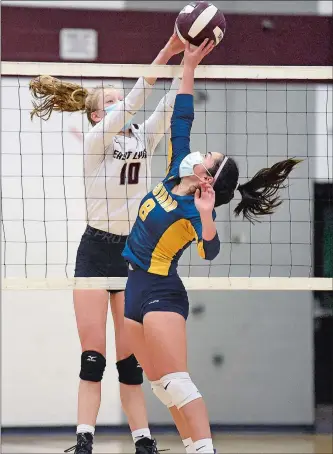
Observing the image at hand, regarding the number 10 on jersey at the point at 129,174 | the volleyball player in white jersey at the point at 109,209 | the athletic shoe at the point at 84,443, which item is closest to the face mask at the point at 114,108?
the volleyball player in white jersey at the point at 109,209

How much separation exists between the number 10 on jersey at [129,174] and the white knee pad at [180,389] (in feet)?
4.45

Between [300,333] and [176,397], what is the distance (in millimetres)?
3494

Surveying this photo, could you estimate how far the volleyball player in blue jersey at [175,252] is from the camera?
13.9 ft

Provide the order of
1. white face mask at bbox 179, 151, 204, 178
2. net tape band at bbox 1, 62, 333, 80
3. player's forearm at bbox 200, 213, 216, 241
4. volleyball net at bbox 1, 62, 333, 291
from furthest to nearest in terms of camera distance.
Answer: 1. volleyball net at bbox 1, 62, 333, 291
2. net tape band at bbox 1, 62, 333, 80
3. white face mask at bbox 179, 151, 204, 178
4. player's forearm at bbox 200, 213, 216, 241

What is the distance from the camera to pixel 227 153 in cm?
745

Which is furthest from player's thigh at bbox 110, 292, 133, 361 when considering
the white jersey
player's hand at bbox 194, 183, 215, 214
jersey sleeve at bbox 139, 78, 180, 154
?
player's hand at bbox 194, 183, 215, 214

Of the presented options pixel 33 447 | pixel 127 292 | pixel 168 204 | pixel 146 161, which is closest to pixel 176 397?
pixel 127 292

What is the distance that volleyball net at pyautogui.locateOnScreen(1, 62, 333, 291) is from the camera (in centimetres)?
720

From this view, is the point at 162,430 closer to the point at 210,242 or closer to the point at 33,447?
the point at 33,447

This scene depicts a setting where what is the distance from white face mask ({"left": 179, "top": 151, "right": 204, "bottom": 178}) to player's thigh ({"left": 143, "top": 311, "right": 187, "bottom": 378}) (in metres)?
0.65

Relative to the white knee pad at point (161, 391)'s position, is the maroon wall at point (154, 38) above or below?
above

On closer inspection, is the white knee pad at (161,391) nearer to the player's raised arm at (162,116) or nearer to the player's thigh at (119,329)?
the player's thigh at (119,329)

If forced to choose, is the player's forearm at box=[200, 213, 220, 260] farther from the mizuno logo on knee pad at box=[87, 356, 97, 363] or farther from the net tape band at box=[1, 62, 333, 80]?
the mizuno logo on knee pad at box=[87, 356, 97, 363]

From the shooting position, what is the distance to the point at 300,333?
7.60 metres
